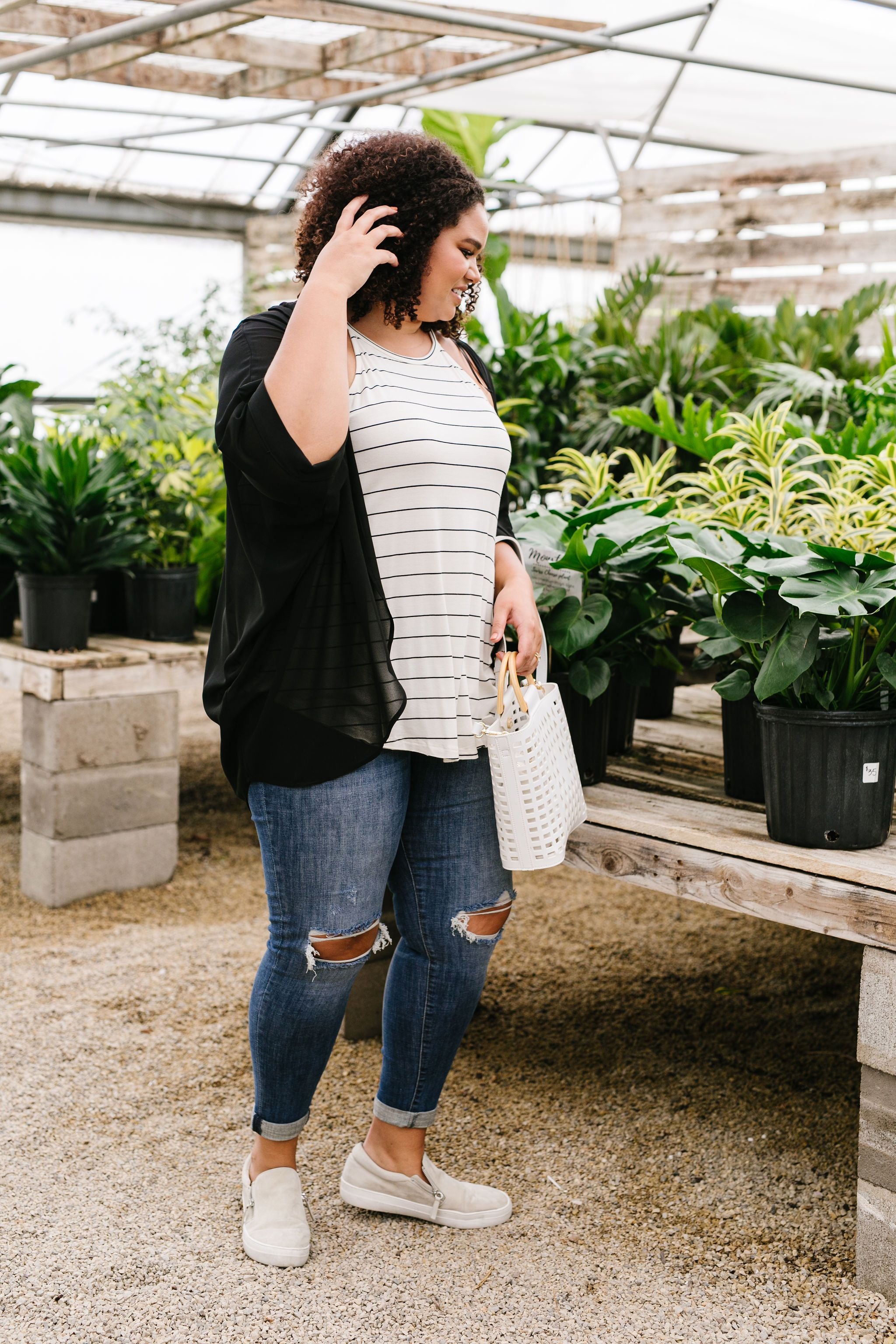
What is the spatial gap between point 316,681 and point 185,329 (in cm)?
442

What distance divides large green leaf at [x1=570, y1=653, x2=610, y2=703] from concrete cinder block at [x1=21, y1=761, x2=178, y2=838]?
1657mm

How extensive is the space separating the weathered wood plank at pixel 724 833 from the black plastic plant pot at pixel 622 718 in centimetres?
19

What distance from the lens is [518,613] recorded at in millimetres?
1740

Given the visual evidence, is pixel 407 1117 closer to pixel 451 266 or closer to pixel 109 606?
pixel 451 266

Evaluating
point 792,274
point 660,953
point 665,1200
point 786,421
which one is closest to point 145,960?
point 660,953

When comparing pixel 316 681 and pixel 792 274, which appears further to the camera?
pixel 792 274

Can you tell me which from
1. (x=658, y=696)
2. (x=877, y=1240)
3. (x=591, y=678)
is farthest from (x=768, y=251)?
(x=877, y=1240)

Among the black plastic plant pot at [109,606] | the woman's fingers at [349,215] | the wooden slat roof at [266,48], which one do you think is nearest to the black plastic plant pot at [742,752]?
the woman's fingers at [349,215]

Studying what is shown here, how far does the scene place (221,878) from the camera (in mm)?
3539

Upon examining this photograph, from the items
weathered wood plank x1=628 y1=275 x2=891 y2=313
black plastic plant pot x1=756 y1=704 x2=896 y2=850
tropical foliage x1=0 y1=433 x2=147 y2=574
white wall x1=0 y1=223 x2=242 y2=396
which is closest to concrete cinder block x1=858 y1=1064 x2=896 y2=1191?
black plastic plant pot x1=756 y1=704 x2=896 y2=850

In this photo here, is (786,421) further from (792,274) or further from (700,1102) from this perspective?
(792,274)

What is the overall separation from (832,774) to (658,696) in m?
0.93

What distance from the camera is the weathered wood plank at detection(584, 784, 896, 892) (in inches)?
66.6

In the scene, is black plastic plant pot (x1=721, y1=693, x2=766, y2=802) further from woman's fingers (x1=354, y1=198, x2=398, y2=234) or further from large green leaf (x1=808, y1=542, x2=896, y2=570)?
woman's fingers (x1=354, y1=198, x2=398, y2=234)
